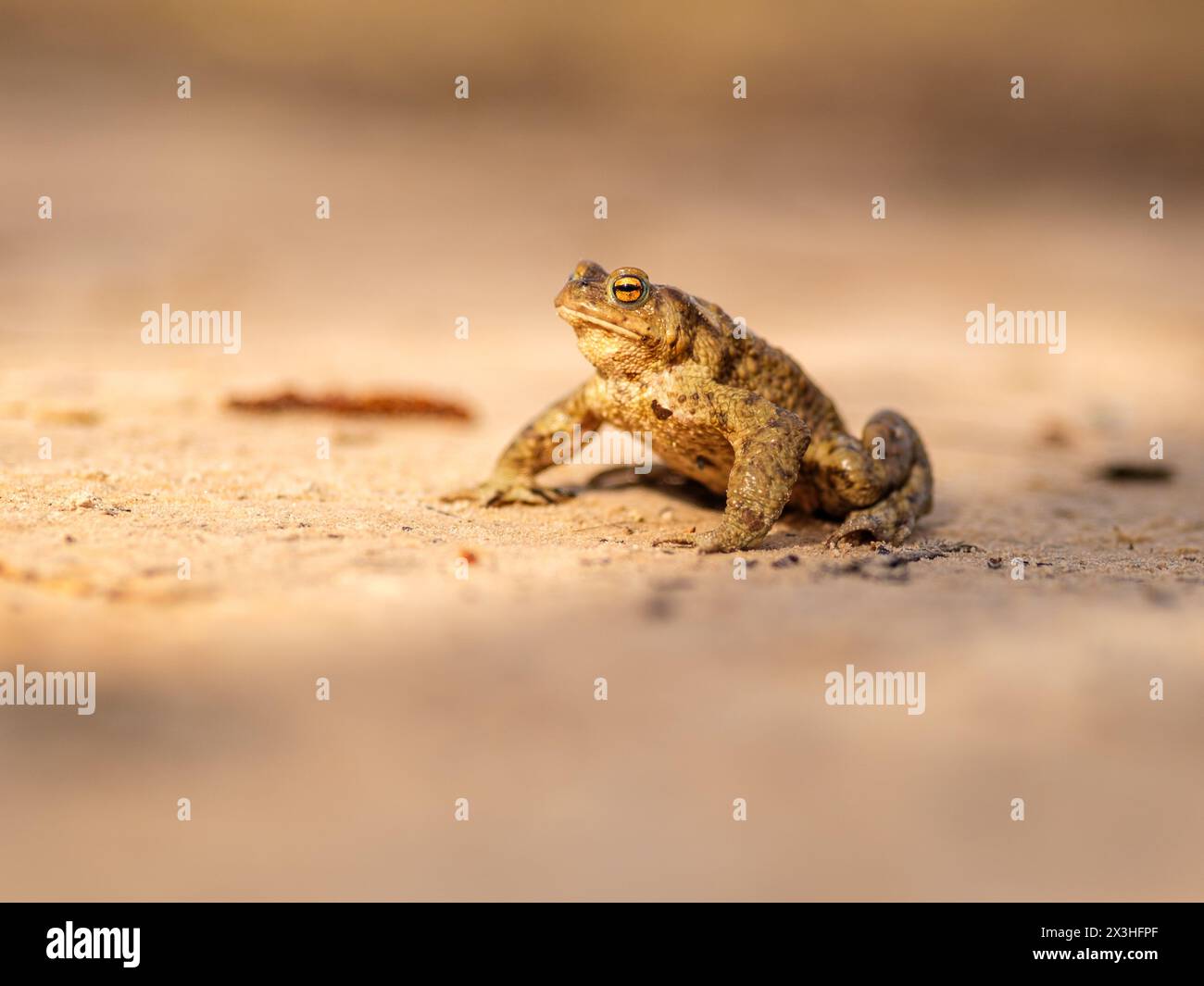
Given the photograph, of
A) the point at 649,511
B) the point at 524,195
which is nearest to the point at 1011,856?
the point at 649,511

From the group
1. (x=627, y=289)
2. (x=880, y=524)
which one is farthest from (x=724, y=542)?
(x=627, y=289)

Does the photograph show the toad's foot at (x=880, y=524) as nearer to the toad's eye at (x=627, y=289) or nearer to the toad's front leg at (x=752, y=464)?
the toad's front leg at (x=752, y=464)

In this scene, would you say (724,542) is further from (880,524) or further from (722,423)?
(880,524)

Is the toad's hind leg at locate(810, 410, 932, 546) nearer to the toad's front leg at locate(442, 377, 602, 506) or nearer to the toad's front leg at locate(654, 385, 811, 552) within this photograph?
the toad's front leg at locate(654, 385, 811, 552)

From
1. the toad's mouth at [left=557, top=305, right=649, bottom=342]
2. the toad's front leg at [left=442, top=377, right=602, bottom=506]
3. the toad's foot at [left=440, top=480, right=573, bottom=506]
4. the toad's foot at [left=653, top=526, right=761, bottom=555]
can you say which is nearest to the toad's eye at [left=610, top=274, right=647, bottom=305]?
the toad's mouth at [left=557, top=305, right=649, bottom=342]

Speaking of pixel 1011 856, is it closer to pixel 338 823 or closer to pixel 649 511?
pixel 338 823
